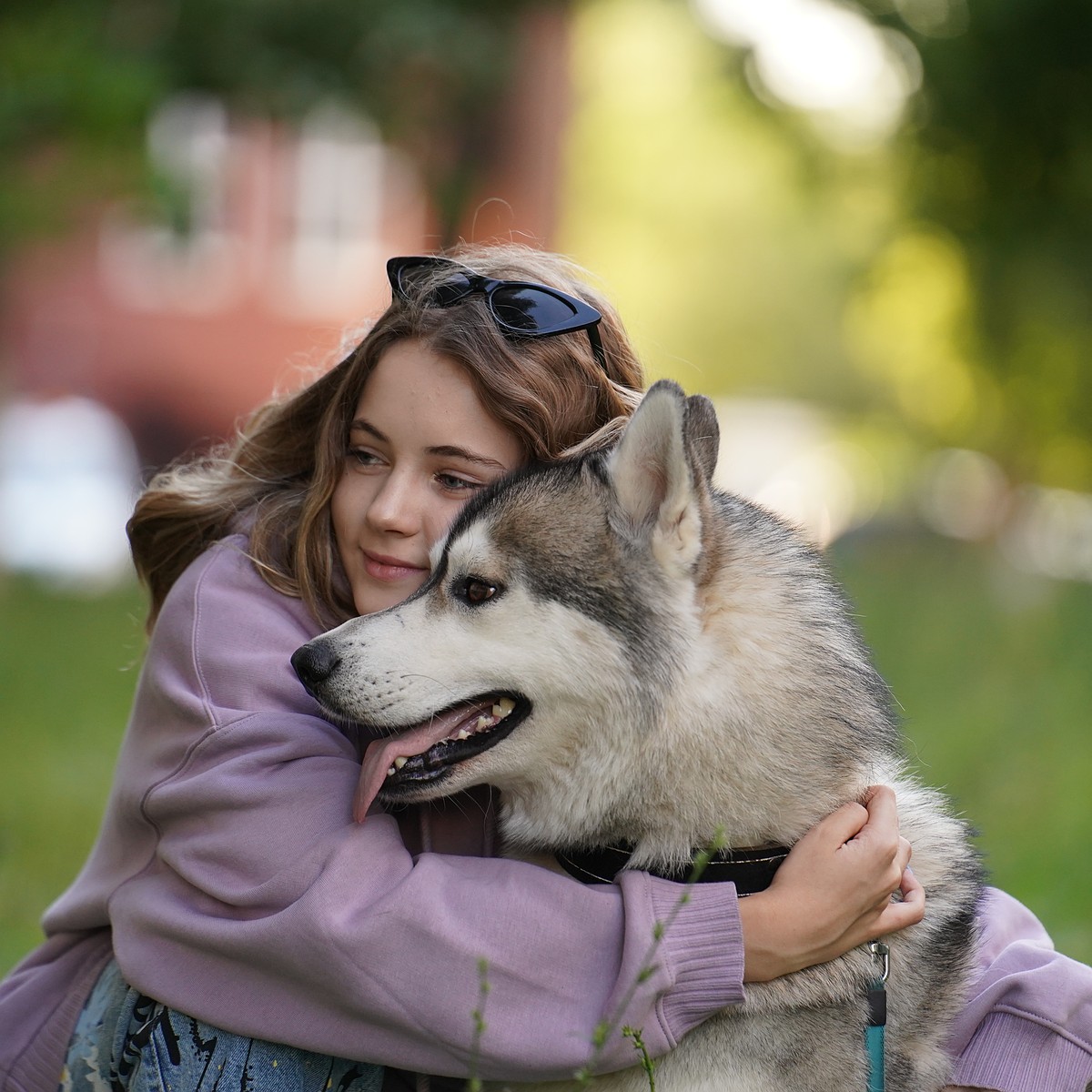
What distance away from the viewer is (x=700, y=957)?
232 cm

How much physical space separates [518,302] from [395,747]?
1.05m

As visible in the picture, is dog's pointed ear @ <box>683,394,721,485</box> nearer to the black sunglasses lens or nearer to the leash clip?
the black sunglasses lens

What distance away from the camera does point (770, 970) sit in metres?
2.43

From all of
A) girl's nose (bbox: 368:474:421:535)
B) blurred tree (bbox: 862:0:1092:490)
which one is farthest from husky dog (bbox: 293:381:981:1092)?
blurred tree (bbox: 862:0:1092:490)

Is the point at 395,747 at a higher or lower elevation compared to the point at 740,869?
higher

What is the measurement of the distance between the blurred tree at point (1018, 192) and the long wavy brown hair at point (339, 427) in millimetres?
11035

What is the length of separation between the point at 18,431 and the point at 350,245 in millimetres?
6732

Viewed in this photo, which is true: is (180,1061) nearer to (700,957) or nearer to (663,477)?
(700,957)

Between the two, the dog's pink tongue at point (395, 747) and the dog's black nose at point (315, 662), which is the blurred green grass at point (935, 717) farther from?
the dog's black nose at point (315, 662)

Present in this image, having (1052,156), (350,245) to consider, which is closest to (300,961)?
(1052,156)

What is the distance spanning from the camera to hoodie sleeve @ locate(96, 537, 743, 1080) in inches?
90.6

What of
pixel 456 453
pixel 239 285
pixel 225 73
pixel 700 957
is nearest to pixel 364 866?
pixel 700 957

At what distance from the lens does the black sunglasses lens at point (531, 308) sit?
2938 mm

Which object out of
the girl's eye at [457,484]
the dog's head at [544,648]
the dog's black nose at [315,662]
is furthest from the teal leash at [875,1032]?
the girl's eye at [457,484]
